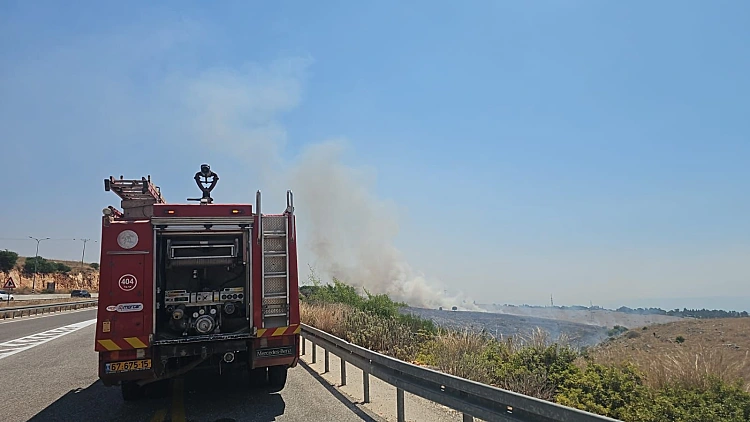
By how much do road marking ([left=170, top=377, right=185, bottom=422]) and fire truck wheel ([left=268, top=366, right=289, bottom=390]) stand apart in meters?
1.36

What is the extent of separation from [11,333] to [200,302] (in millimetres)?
17676

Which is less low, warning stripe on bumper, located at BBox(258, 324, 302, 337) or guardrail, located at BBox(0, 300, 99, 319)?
warning stripe on bumper, located at BBox(258, 324, 302, 337)

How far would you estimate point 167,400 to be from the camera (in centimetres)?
822

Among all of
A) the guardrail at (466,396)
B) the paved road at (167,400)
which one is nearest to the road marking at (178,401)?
the paved road at (167,400)

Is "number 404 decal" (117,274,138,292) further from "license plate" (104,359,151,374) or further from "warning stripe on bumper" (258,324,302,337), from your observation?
"warning stripe on bumper" (258,324,302,337)

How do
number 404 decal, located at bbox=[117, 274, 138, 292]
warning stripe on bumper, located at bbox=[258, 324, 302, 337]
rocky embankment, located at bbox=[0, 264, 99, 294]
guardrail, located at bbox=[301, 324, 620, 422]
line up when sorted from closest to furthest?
guardrail, located at bbox=[301, 324, 620, 422] < number 404 decal, located at bbox=[117, 274, 138, 292] < warning stripe on bumper, located at bbox=[258, 324, 302, 337] < rocky embankment, located at bbox=[0, 264, 99, 294]

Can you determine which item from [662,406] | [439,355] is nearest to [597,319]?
[439,355]

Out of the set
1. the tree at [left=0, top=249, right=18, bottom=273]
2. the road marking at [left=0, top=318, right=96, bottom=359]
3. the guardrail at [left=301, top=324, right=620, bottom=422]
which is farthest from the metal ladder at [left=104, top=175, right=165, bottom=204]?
the tree at [left=0, top=249, right=18, bottom=273]

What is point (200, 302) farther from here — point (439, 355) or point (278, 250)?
point (439, 355)

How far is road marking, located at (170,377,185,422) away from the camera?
7098mm

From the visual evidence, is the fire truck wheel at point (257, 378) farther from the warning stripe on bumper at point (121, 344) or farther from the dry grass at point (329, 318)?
the dry grass at point (329, 318)

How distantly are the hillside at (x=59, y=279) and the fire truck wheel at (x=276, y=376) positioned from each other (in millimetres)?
78349

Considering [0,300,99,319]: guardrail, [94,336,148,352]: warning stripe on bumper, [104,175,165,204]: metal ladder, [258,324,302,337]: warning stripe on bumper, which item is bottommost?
[0,300,99,319]: guardrail

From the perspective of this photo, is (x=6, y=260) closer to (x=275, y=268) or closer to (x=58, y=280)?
(x=58, y=280)
